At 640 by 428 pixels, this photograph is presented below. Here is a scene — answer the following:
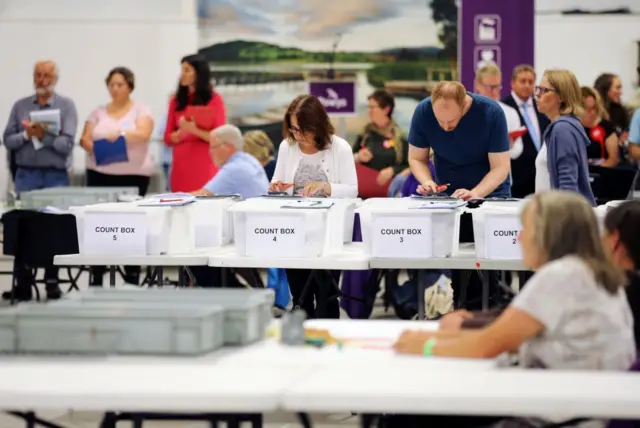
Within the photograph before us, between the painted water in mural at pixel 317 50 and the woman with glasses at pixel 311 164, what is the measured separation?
5.45 metres

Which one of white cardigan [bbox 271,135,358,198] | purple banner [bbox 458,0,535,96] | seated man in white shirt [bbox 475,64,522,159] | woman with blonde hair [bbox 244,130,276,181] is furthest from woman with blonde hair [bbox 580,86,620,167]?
white cardigan [bbox 271,135,358,198]

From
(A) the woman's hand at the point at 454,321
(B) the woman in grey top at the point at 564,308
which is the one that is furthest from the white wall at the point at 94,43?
(B) the woman in grey top at the point at 564,308

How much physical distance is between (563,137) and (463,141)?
18.2 inches

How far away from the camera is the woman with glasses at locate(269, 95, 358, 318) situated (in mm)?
5535

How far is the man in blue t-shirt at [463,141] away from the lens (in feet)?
17.5

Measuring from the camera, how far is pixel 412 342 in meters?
2.99

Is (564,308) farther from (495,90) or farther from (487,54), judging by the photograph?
(487,54)

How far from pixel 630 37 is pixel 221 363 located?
871cm

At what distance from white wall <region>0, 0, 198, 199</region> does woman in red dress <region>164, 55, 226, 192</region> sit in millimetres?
3452

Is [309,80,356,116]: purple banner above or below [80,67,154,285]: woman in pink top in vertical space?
above

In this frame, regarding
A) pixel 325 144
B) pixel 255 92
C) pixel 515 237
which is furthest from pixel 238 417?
pixel 255 92

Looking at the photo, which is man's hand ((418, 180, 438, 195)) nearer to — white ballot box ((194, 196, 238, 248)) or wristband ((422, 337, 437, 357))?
white ballot box ((194, 196, 238, 248))

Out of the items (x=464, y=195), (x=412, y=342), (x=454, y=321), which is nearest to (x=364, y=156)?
(x=464, y=195)

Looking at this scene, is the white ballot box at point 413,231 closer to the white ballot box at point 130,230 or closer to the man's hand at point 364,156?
the white ballot box at point 130,230
